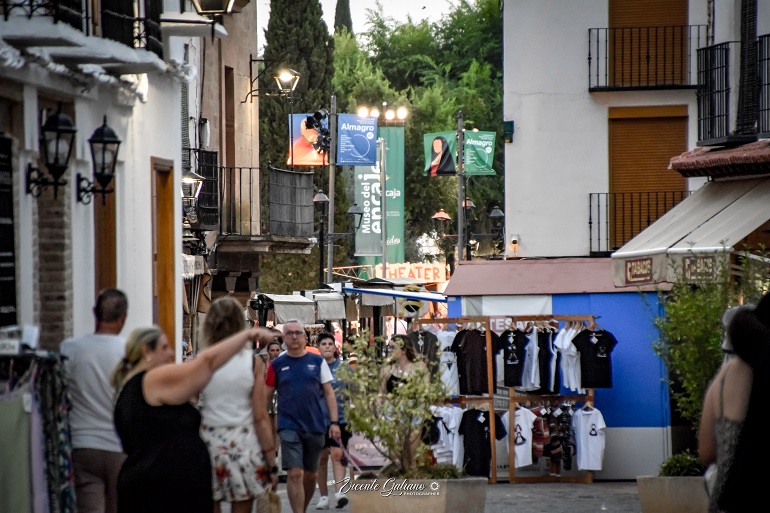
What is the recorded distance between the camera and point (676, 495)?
43.0ft

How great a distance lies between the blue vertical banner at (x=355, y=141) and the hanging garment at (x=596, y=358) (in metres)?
20.8

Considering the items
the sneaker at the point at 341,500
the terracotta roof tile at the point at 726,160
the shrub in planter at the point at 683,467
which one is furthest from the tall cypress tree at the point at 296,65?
the shrub in planter at the point at 683,467

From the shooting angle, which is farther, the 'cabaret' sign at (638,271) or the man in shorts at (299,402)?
the 'cabaret' sign at (638,271)

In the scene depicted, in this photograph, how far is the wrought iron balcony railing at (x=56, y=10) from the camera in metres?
10.9

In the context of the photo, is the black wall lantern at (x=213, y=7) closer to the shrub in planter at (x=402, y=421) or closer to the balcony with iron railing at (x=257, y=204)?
the shrub in planter at (x=402, y=421)

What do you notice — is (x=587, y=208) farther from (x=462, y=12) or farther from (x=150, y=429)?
(x=462, y=12)

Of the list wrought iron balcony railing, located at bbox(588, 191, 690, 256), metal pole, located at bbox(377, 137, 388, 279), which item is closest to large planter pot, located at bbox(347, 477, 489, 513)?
wrought iron balcony railing, located at bbox(588, 191, 690, 256)

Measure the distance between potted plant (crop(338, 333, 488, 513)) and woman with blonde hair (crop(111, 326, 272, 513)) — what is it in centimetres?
470

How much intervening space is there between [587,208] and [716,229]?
9018mm

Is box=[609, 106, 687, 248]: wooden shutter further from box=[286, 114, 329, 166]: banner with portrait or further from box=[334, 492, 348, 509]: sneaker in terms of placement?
box=[286, 114, 329, 166]: banner with portrait

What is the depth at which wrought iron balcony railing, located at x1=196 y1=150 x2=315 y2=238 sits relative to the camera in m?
27.4

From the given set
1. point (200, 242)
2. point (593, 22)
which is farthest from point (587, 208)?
point (200, 242)

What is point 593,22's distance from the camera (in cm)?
2506

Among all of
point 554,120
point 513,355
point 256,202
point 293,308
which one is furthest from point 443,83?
point 513,355
